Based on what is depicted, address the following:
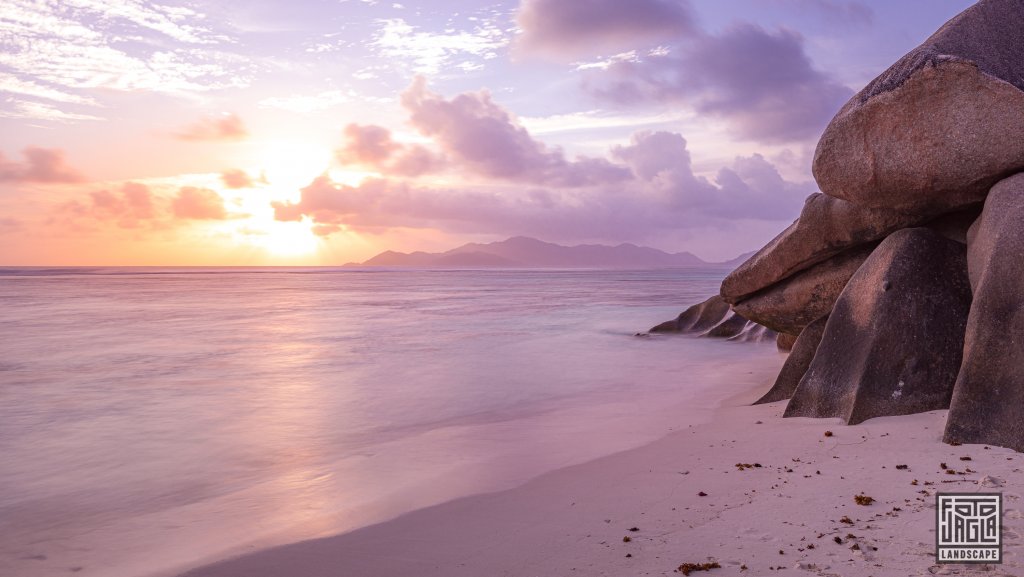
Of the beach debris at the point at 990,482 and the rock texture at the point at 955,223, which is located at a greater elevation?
the rock texture at the point at 955,223

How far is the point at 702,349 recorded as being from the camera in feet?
48.9

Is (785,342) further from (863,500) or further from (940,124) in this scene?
(863,500)

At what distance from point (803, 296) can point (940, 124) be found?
299 cm

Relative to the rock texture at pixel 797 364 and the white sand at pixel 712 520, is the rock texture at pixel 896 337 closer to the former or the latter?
the white sand at pixel 712 520

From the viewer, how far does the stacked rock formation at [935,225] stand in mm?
5422

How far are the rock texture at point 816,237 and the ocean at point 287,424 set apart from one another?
1.81 m

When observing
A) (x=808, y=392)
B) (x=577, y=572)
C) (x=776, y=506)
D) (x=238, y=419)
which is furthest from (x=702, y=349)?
(x=577, y=572)

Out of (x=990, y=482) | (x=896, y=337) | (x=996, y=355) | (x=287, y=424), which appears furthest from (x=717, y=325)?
(x=990, y=482)

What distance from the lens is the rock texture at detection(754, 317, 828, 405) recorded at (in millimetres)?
7957

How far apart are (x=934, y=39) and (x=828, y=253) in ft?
8.65

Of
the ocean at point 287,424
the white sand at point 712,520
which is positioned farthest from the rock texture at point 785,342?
the white sand at point 712,520

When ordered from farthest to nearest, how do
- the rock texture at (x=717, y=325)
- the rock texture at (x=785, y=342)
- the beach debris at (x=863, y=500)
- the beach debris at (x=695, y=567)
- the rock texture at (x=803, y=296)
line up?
A: the rock texture at (x=717, y=325) → the rock texture at (x=785, y=342) → the rock texture at (x=803, y=296) → the beach debris at (x=863, y=500) → the beach debris at (x=695, y=567)

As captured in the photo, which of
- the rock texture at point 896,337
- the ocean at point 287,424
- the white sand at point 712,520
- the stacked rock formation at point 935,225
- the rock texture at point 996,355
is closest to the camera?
the white sand at point 712,520

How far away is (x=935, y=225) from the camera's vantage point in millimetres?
7582
